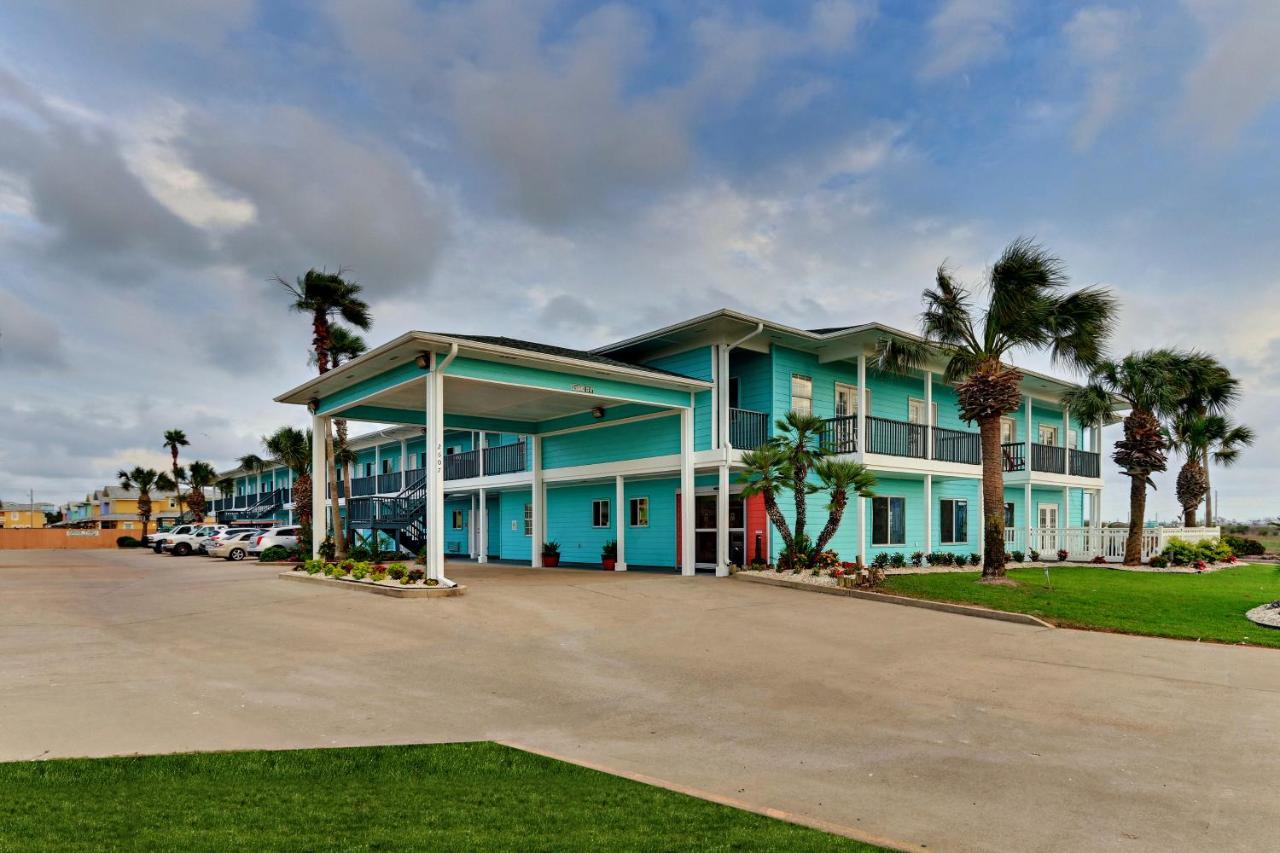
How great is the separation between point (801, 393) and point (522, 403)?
7672 mm

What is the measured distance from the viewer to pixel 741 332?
19.6 metres

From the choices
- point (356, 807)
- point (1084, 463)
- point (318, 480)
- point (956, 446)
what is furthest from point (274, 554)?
point (1084, 463)

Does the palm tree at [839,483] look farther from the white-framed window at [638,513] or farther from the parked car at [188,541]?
the parked car at [188,541]

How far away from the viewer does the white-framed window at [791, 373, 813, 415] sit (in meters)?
21.4

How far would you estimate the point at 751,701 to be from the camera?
804 centimetres

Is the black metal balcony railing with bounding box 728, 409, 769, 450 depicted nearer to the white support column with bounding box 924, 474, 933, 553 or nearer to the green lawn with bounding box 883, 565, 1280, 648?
the green lawn with bounding box 883, 565, 1280, 648

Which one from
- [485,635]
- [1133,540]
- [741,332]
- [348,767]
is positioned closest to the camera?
[348,767]

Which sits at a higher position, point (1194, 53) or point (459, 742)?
point (1194, 53)

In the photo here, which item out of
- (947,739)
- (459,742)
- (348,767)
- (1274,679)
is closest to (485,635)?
(459,742)

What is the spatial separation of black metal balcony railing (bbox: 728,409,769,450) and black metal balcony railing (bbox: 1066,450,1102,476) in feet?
48.8

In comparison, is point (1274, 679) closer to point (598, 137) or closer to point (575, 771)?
point (575, 771)

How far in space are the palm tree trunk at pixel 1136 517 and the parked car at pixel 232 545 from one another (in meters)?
32.8

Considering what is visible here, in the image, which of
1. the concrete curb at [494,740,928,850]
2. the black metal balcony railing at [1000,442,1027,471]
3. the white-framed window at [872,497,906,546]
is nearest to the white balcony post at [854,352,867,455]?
the white-framed window at [872,497,906,546]

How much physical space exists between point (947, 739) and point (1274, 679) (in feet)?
17.3
